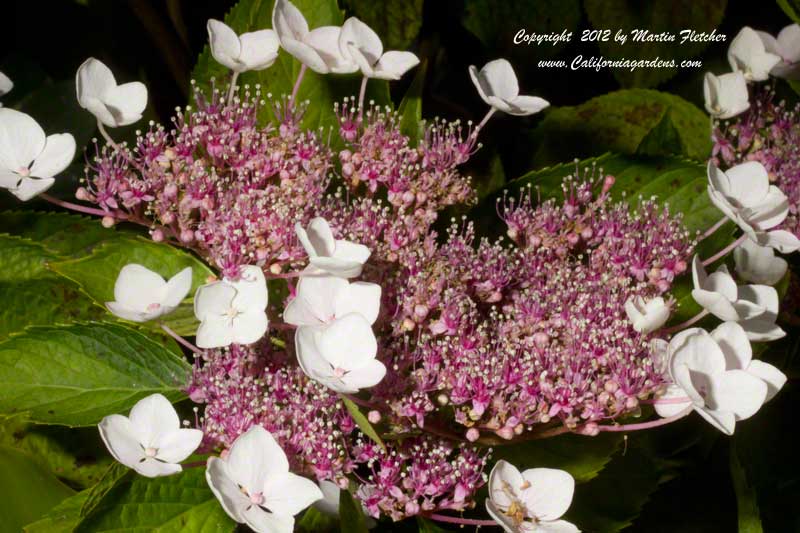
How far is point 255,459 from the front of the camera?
57 centimetres

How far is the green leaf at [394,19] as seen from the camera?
959 mm

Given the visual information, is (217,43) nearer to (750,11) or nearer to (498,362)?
(498,362)

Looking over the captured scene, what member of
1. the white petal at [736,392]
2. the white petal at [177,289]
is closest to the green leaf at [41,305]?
the white petal at [177,289]

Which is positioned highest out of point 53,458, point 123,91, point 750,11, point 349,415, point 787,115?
point 750,11

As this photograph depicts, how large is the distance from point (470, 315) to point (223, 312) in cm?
18

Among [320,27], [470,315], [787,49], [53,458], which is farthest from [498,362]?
[787,49]

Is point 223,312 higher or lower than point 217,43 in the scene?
lower

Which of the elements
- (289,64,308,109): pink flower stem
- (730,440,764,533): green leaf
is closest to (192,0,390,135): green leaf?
(289,64,308,109): pink flower stem

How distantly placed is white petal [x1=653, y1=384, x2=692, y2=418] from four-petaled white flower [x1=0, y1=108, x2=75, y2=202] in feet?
1.56

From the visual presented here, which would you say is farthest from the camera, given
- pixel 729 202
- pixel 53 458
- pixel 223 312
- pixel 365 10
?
pixel 365 10

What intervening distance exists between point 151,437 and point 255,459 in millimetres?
77

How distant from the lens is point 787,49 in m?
1.00

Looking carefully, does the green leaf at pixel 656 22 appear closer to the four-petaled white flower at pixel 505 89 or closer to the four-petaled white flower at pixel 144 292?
the four-petaled white flower at pixel 505 89

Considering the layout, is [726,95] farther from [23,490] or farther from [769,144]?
[23,490]
